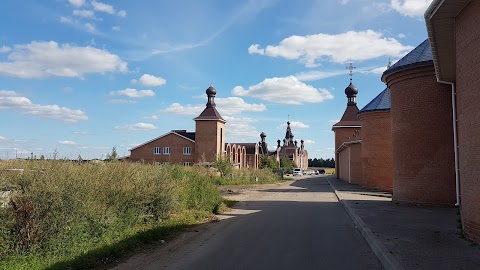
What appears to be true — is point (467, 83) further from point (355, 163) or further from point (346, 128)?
point (346, 128)

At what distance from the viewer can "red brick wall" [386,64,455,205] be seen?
16.5m

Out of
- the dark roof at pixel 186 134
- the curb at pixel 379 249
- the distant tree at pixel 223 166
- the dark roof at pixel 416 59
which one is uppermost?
the dark roof at pixel 186 134

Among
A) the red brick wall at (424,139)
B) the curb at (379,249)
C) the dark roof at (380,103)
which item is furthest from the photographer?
the dark roof at (380,103)

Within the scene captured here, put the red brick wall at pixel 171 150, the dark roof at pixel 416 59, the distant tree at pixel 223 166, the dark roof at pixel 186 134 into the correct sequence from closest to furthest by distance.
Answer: the dark roof at pixel 416 59, the distant tree at pixel 223 166, the red brick wall at pixel 171 150, the dark roof at pixel 186 134

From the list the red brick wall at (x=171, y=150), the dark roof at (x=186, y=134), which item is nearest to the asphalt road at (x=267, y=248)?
the red brick wall at (x=171, y=150)

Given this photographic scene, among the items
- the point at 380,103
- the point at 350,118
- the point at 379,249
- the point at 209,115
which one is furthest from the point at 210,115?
the point at 379,249

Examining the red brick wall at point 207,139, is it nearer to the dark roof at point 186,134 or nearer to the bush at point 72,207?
the dark roof at point 186,134

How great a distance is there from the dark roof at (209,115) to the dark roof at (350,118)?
737 inches

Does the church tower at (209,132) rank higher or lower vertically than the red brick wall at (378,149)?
higher

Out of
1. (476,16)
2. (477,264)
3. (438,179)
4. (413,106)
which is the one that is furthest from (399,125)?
(477,264)

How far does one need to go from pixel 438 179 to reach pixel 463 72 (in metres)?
7.90

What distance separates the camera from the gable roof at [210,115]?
210ft

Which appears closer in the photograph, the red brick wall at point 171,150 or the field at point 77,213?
the field at point 77,213

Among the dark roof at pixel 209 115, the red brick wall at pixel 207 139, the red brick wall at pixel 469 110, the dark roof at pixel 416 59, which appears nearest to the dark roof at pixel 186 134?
the red brick wall at pixel 207 139
